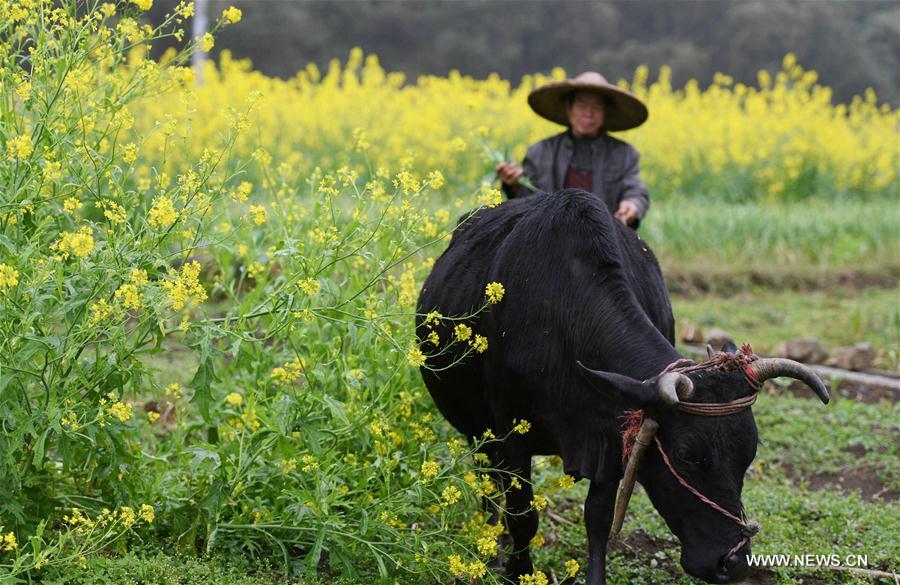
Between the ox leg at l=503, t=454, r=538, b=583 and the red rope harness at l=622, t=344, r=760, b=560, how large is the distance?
2.20ft

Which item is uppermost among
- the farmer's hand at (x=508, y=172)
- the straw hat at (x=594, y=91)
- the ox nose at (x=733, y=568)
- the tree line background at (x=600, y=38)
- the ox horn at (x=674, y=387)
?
the tree line background at (x=600, y=38)

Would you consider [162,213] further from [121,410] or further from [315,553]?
[315,553]

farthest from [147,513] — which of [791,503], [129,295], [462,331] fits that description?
[791,503]

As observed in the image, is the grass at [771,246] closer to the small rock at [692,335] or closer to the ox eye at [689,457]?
the small rock at [692,335]

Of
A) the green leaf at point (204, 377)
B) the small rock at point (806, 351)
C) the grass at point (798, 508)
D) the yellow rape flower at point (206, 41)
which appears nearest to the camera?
the green leaf at point (204, 377)

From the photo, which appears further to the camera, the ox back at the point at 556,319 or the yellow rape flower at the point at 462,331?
the yellow rape flower at the point at 462,331

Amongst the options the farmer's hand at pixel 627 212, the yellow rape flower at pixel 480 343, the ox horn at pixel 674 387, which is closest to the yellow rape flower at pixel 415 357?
the yellow rape flower at pixel 480 343

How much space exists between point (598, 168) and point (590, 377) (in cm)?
278

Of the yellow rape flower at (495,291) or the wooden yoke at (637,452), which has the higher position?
the yellow rape flower at (495,291)

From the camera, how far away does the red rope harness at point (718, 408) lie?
10.5ft

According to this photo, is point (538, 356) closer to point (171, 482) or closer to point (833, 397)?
point (171, 482)

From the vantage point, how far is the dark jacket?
5875 mm

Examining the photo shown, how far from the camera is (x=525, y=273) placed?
3.87 metres

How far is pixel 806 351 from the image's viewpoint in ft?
25.9
